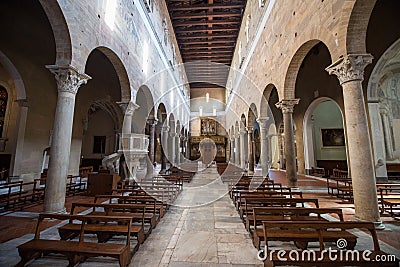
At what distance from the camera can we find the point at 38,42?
8.56 meters

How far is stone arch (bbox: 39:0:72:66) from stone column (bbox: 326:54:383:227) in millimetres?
6458

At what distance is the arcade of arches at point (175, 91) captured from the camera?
4609mm

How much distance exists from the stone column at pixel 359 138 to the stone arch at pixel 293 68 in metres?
2.34

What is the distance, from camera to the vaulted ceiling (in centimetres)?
1544

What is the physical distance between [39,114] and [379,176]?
1539 centimetres

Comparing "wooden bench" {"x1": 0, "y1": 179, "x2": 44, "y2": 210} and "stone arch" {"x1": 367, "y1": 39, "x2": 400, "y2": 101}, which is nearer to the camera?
"wooden bench" {"x1": 0, "y1": 179, "x2": 44, "y2": 210}

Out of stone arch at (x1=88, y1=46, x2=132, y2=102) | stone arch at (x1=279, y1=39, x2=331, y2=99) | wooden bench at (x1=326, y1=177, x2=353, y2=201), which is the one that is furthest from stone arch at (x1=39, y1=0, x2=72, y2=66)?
wooden bench at (x1=326, y1=177, x2=353, y2=201)

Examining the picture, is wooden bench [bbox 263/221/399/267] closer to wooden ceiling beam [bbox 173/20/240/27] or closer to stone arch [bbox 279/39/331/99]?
stone arch [bbox 279/39/331/99]

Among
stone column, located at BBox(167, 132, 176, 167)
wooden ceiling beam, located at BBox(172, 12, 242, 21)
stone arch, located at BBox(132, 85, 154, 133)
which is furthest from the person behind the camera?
stone column, located at BBox(167, 132, 176, 167)

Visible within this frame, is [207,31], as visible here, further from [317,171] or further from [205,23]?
[317,171]

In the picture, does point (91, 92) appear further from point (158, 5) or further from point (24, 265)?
point (24, 265)

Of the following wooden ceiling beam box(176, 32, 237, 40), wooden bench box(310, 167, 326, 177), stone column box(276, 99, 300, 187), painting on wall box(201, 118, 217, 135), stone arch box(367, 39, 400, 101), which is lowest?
wooden bench box(310, 167, 326, 177)

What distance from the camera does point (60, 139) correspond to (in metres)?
4.86

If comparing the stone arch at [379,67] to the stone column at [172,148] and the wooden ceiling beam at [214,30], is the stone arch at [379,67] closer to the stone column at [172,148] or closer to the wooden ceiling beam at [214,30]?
the wooden ceiling beam at [214,30]
